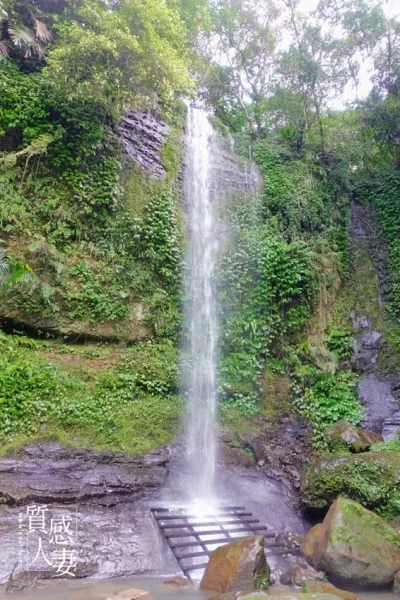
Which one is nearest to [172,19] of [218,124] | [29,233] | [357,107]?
[218,124]

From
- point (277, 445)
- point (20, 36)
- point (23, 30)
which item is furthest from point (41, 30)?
point (277, 445)

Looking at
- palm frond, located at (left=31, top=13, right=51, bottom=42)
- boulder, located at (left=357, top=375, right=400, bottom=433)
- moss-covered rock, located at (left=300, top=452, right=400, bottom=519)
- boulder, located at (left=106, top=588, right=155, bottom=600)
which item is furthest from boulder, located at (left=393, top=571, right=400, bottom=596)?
palm frond, located at (left=31, top=13, right=51, bottom=42)

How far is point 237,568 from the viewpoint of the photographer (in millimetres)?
4727

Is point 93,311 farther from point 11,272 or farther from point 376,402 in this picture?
point 376,402

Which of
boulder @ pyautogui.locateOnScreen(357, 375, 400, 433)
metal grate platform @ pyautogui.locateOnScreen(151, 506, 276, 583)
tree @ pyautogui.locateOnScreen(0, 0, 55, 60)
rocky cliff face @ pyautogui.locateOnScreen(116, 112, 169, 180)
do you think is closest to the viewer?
metal grate platform @ pyautogui.locateOnScreen(151, 506, 276, 583)

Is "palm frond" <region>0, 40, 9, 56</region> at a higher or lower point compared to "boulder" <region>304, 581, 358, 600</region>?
higher

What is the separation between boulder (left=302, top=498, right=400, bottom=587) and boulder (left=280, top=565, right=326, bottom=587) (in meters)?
0.17

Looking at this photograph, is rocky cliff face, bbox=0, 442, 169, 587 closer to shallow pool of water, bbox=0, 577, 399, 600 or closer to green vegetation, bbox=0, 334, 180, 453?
shallow pool of water, bbox=0, 577, 399, 600

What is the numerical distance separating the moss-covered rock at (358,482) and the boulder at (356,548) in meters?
0.96

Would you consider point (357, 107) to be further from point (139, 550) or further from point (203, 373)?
point (139, 550)

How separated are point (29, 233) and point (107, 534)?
6148mm

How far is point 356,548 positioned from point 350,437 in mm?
2952

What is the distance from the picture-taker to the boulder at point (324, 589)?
14.7ft

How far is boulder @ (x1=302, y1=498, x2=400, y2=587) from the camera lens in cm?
515
